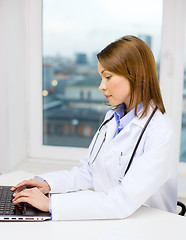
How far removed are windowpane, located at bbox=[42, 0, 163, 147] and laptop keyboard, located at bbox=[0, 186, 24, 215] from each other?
1.40m

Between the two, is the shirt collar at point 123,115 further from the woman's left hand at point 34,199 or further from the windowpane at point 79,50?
the windowpane at point 79,50

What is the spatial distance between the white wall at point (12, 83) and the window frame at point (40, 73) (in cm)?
5

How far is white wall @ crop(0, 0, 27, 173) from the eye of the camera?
236cm

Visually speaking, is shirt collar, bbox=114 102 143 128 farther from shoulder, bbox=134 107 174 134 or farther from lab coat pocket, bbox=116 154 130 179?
lab coat pocket, bbox=116 154 130 179

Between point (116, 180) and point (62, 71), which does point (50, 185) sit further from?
point (62, 71)

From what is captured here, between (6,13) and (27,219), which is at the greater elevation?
(6,13)

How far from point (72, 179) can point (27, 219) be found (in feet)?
1.25

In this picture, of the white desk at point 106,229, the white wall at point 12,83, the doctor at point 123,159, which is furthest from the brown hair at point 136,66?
the white wall at point 12,83

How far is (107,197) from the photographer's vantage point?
3.77 ft

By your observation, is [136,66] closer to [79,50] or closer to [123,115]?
[123,115]

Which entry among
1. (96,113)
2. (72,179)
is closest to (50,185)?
(72,179)

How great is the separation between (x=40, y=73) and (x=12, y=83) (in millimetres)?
250

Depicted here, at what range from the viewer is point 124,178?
1169mm

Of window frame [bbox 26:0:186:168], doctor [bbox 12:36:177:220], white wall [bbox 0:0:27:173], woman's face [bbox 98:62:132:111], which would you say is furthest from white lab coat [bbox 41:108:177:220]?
white wall [bbox 0:0:27:173]
